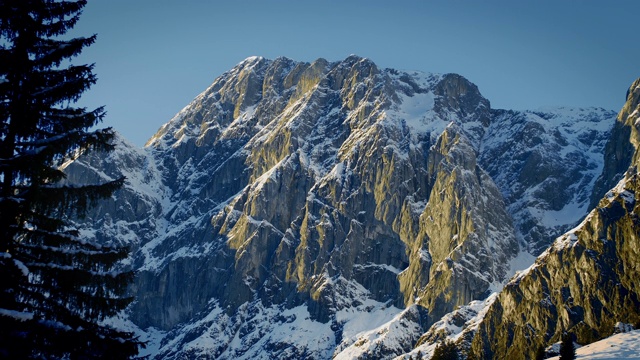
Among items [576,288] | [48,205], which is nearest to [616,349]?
[48,205]

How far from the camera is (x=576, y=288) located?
166 metres

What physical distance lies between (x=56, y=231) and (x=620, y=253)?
153069 millimetres

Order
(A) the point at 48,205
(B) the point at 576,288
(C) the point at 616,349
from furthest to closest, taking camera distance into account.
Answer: (B) the point at 576,288 → (C) the point at 616,349 → (A) the point at 48,205

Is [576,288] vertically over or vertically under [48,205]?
over

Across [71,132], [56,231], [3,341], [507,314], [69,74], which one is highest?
[507,314]

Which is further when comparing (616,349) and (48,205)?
(616,349)

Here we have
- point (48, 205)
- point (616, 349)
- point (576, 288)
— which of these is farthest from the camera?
point (576, 288)

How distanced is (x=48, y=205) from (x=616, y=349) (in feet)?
205

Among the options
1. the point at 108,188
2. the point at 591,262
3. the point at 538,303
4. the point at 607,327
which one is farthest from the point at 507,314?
the point at 108,188

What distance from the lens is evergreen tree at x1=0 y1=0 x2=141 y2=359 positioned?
2041 centimetres

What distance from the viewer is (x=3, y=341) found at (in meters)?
19.1

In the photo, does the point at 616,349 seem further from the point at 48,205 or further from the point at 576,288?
the point at 576,288

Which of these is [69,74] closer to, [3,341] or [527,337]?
[3,341]

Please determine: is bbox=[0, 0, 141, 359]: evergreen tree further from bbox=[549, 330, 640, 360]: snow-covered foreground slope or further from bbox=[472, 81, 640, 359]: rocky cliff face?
bbox=[472, 81, 640, 359]: rocky cliff face
